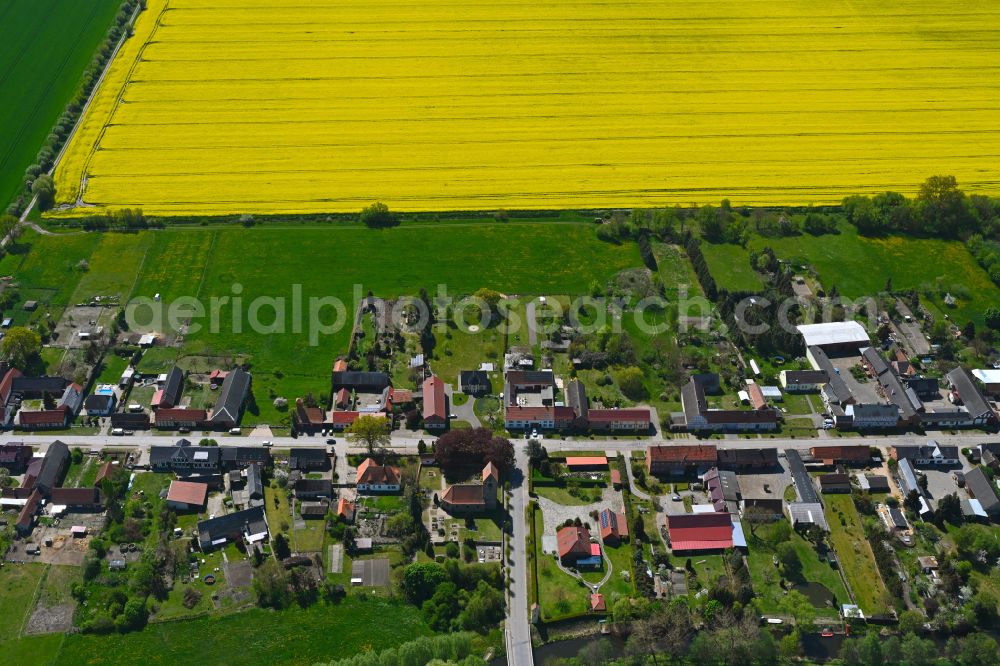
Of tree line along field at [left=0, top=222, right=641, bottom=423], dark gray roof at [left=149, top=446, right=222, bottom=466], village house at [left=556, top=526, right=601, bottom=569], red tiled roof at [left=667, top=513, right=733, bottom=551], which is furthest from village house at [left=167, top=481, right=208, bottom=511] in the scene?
red tiled roof at [left=667, top=513, right=733, bottom=551]

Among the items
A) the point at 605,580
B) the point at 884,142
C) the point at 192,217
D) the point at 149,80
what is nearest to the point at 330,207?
the point at 192,217

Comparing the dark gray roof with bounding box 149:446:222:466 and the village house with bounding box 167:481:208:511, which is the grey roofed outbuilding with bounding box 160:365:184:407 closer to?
the dark gray roof with bounding box 149:446:222:466

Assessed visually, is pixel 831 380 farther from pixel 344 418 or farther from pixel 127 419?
pixel 127 419

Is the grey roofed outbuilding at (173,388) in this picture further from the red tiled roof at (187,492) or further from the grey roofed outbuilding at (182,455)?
the red tiled roof at (187,492)

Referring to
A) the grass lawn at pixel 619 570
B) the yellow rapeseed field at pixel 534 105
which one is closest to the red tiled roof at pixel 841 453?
the grass lawn at pixel 619 570

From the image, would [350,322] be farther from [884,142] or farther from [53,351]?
[884,142]

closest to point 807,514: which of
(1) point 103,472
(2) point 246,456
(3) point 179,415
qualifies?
(2) point 246,456

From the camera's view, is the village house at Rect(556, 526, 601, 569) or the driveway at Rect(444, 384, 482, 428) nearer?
the village house at Rect(556, 526, 601, 569)
